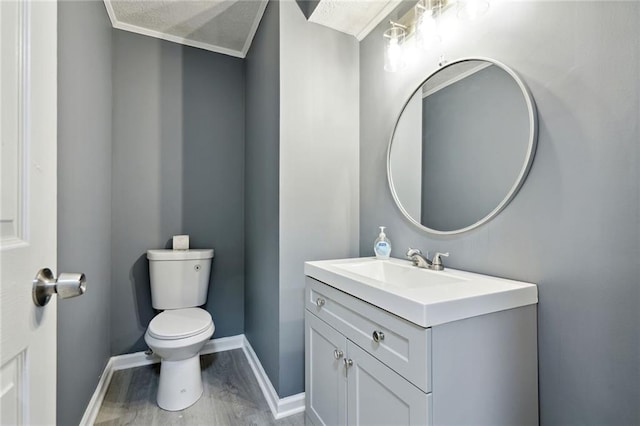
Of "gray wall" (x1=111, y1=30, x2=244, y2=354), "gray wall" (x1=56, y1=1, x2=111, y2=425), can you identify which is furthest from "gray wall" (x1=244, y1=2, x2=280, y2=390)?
"gray wall" (x1=56, y1=1, x2=111, y2=425)

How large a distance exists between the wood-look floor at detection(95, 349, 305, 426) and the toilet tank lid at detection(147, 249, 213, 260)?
78 centimetres

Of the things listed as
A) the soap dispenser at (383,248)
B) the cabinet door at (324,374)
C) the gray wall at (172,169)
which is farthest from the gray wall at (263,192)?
the soap dispenser at (383,248)

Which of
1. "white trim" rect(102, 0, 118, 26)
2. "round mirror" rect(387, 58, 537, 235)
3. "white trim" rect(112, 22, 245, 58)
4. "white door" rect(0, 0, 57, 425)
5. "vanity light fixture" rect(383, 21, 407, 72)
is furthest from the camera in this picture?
"white trim" rect(112, 22, 245, 58)

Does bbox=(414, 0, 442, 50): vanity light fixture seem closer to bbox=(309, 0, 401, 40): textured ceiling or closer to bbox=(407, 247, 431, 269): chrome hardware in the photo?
bbox=(309, 0, 401, 40): textured ceiling

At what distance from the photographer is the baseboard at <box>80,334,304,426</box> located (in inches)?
61.4

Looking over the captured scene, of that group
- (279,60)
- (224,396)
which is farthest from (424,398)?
(279,60)

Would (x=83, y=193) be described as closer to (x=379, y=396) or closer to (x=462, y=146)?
(x=379, y=396)

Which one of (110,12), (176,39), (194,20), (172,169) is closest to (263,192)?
(172,169)

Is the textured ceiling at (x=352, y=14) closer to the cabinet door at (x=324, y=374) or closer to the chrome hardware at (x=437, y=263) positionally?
the chrome hardware at (x=437, y=263)

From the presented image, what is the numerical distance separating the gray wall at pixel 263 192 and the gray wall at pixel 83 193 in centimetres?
90

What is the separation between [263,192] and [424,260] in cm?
106

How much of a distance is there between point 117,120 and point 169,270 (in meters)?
1.12

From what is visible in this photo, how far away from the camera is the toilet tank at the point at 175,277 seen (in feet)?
6.48

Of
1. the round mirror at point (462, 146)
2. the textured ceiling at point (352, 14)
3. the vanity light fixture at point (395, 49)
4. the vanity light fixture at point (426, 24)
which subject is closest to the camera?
the round mirror at point (462, 146)
